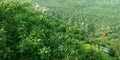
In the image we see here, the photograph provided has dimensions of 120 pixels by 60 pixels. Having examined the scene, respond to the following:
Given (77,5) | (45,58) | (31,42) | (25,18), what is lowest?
(77,5)

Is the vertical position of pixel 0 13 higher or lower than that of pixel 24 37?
higher

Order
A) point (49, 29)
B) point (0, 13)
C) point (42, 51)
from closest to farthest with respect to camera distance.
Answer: point (42, 51)
point (0, 13)
point (49, 29)

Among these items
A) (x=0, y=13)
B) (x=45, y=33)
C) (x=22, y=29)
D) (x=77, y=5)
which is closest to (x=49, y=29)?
(x=45, y=33)

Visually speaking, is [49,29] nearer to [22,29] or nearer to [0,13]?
[22,29]

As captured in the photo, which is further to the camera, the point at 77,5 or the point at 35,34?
the point at 77,5

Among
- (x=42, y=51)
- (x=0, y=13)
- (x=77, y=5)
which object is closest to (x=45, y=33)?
(x=42, y=51)

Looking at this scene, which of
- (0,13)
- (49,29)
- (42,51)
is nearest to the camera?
(42,51)

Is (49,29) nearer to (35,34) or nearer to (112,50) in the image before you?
(35,34)

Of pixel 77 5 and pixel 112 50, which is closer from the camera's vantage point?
pixel 112 50

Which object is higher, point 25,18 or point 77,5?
point 25,18
